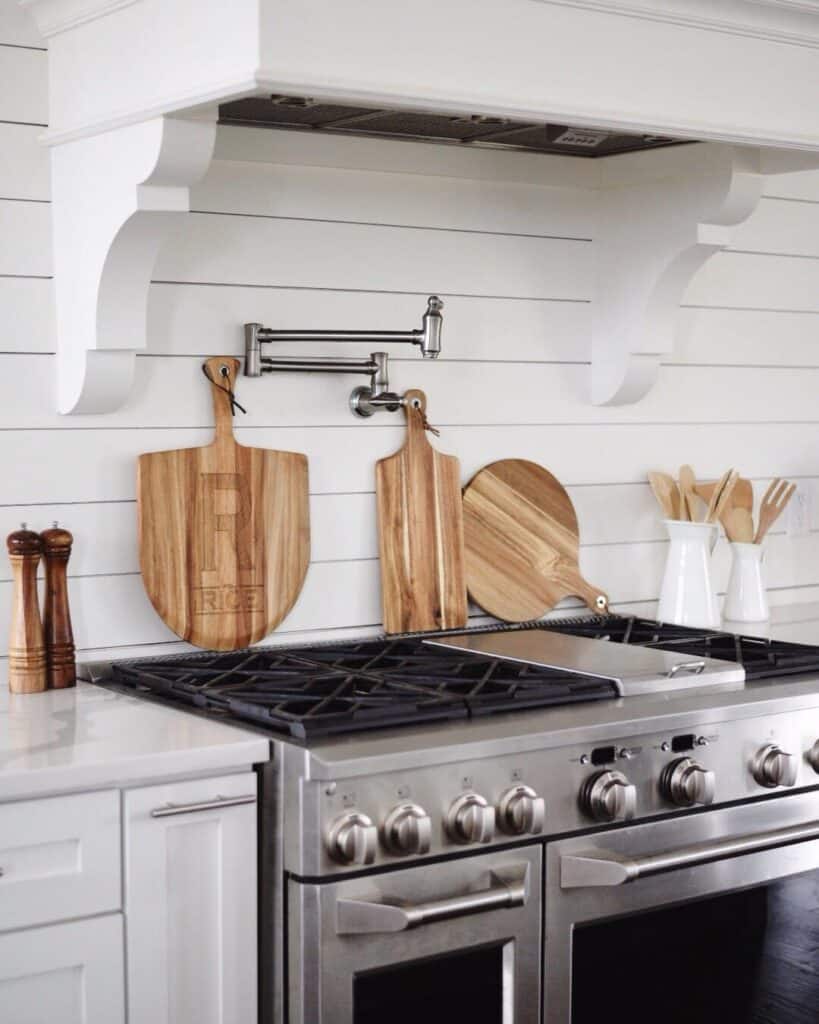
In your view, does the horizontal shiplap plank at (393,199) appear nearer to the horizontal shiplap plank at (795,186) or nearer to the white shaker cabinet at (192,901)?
the horizontal shiplap plank at (795,186)

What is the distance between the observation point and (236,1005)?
1.77m

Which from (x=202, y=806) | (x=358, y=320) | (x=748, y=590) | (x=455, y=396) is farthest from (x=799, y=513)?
(x=202, y=806)

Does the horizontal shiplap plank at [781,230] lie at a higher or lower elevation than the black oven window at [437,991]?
higher

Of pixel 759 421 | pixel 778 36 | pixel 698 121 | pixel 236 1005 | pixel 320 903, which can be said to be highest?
Answer: pixel 778 36

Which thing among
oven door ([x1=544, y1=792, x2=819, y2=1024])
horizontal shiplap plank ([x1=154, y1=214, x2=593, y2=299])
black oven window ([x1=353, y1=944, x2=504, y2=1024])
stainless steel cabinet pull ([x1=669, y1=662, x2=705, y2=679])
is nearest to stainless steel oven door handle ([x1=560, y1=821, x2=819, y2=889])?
oven door ([x1=544, y1=792, x2=819, y2=1024])

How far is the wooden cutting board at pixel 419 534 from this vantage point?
2471mm

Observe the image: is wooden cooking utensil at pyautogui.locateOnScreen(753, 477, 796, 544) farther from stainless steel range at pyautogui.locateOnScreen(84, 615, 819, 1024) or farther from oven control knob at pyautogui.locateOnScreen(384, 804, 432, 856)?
oven control knob at pyautogui.locateOnScreen(384, 804, 432, 856)

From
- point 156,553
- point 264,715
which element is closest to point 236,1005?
point 264,715

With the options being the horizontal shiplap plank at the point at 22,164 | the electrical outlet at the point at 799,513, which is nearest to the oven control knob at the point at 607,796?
the horizontal shiplap plank at the point at 22,164

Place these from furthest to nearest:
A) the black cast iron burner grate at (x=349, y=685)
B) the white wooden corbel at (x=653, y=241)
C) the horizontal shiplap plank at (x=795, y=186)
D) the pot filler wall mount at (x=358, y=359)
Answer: the horizontal shiplap plank at (x=795, y=186)
the white wooden corbel at (x=653, y=241)
the pot filler wall mount at (x=358, y=359)
the black cast iron burner grate at (x=349, y=685)

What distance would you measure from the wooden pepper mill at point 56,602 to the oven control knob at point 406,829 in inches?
23.9

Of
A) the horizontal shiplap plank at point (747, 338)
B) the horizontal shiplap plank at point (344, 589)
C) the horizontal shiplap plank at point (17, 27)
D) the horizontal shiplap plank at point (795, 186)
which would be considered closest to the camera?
the horizontal shiplap plank at point (17, 27)

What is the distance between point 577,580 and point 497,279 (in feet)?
1.89

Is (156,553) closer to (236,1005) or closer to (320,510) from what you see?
(320,510)
